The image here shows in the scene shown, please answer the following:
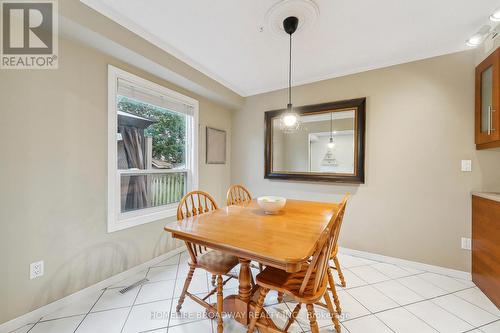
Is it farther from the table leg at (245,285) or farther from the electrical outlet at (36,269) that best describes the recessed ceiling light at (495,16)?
the electrical outlet at (36,269)

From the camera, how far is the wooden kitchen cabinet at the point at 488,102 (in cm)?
170

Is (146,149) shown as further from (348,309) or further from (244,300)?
(348,309)

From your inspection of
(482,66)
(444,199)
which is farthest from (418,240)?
(482,66)

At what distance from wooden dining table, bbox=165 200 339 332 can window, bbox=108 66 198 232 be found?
42.3 inches

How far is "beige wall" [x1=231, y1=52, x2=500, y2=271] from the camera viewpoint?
2061mm

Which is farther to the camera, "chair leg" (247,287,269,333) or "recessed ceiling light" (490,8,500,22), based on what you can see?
"recessed ceiling light" (490,8,500,22)

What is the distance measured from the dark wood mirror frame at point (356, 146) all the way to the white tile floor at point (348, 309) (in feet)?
3.77

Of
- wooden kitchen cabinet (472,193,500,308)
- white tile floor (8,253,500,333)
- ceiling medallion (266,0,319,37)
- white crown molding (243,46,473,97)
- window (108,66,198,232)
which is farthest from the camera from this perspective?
white crown molding (243,46,473,97)

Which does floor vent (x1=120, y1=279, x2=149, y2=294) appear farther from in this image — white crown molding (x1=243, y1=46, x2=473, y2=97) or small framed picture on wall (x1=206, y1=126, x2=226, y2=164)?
white crown molding (x1=243, y1=46, x2=473, y2=97)

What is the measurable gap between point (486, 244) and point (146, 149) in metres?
3.51

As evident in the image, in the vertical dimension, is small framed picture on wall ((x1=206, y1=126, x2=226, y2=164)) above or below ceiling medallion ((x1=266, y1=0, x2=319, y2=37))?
below

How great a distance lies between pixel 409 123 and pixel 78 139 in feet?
11.2

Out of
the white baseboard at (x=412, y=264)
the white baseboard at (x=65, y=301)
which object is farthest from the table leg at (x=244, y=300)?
the white baseboard at (x=412, y=264)

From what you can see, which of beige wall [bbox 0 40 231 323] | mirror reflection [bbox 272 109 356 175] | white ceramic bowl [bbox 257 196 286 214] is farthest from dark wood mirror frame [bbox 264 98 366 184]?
beige wall [bbox 0 40 231 323]
